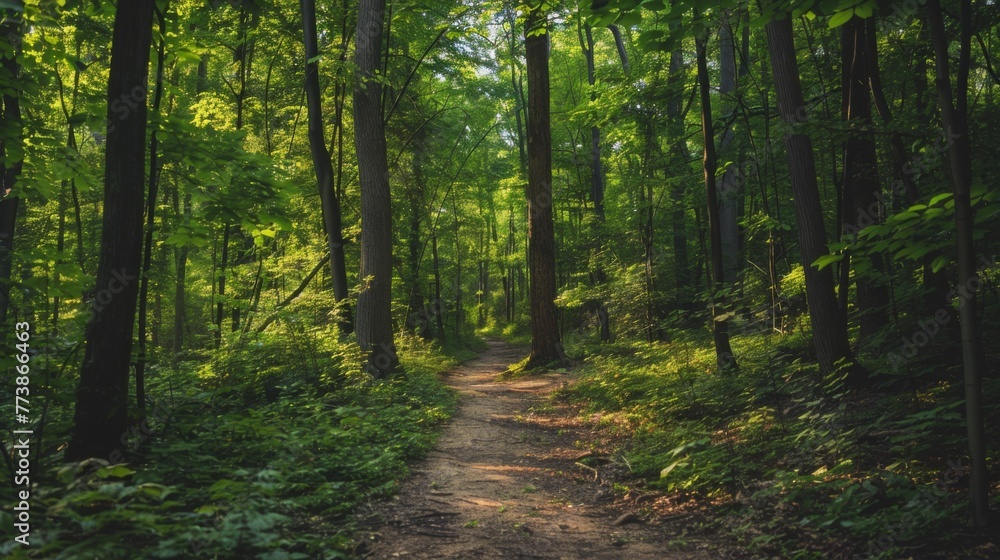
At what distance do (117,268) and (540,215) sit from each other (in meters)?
11.0

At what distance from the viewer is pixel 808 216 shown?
22.8 feet

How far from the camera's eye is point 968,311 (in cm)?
333

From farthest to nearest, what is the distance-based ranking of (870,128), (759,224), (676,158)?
(676,158) → (759,224) → (870,128)

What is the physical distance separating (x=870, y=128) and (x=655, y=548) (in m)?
3.86

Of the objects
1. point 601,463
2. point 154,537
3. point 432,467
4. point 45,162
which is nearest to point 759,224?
point 601,463

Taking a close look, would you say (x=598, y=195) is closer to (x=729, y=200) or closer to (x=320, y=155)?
(x=729, y=200)

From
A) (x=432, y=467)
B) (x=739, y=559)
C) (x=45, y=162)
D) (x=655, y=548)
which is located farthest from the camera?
(x=432, y=467)

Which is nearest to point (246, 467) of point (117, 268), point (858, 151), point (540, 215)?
point (117, 268)

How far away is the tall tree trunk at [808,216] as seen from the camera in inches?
261

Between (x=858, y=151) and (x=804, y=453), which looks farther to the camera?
(x=858, y=151)

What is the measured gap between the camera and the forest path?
4.26m

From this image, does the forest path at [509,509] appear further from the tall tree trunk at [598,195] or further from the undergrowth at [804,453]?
the tall tree trunk at [598,195]

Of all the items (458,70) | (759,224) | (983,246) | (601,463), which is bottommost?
(601,463)

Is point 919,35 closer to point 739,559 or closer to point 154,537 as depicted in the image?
point 739,559
